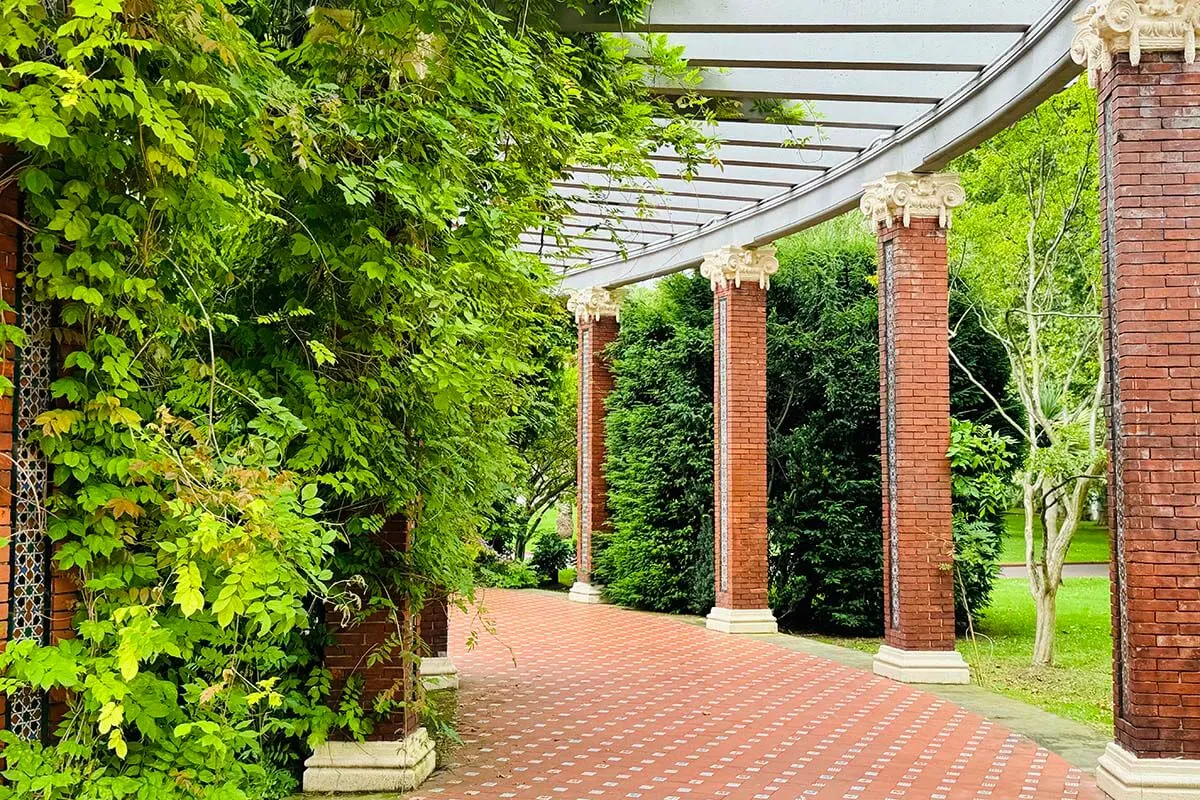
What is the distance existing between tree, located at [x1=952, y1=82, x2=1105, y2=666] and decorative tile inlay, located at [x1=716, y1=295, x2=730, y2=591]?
3.05 meters

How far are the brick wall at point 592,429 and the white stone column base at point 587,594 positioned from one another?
0.10 m

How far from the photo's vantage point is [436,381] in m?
4.86

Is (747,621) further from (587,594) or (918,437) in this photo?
(587,594)

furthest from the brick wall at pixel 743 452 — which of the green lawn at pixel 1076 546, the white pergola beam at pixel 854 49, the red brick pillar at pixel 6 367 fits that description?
the green lawn at pixel 1076 546

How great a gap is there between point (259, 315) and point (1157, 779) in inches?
205

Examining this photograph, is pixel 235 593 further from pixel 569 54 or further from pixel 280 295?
pixel 569 54

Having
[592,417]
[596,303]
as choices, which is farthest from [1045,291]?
[592,417]

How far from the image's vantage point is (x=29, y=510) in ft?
11.3

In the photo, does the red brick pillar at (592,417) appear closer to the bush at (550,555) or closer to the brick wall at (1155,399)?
the bush at (550,555)

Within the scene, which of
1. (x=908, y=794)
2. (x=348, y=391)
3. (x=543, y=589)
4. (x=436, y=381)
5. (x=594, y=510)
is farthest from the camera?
(x=543, y=589)

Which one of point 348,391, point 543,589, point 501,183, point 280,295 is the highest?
point 501,183

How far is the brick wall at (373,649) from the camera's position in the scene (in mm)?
5820

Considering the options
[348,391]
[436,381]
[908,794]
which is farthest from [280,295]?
[908,794]

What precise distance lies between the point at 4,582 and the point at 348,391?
212 cm
